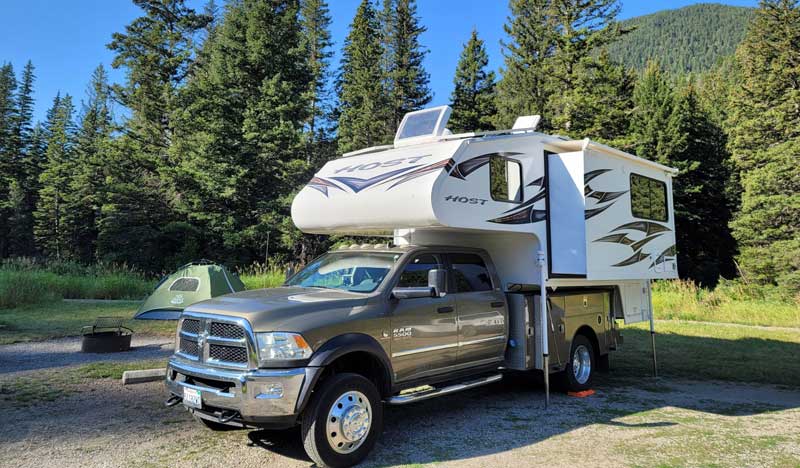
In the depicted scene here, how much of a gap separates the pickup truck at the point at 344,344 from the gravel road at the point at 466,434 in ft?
1.26

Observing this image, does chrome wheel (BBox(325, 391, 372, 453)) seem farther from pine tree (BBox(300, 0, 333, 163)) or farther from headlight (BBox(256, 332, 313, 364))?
pine tree (BBox(300, 0, 333, 163))

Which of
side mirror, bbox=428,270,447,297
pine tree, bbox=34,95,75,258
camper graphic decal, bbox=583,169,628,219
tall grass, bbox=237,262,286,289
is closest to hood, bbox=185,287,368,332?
side mirror, bbox=428,270,447,297

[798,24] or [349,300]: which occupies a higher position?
[798,24]

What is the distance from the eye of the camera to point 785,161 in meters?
25.0

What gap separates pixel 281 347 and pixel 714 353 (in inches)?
390

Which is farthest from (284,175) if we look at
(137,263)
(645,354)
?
(645,354)

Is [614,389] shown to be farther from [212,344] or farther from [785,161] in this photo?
[785,161]

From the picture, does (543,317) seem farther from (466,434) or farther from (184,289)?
(184,289)

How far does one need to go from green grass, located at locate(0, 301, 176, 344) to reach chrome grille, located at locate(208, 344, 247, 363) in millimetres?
7863

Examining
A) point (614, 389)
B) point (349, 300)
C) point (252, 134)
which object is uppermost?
→ point (252, 134)

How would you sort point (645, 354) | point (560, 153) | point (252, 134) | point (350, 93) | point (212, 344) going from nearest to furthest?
point (212, 344)
point (560, 153)
point (645, 354)
point (252, 134)
point (350, 93)

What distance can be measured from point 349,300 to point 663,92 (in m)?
35.8

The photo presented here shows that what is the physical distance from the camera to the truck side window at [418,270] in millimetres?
5428

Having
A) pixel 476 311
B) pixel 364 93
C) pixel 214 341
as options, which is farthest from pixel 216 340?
pixel 364 93
